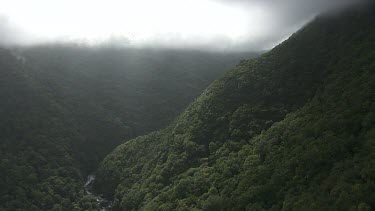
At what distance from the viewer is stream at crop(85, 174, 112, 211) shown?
15082cm

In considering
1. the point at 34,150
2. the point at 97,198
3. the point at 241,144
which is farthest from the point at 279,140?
the point at 34,150

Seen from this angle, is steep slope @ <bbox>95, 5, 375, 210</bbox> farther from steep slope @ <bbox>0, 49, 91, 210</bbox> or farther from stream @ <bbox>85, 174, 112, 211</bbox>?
steep slope @ <bbox>0, 49, 91, 210</bbox>

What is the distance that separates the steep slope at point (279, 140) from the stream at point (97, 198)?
3.42m

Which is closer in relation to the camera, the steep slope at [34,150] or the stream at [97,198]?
the steep slope at [34,150]

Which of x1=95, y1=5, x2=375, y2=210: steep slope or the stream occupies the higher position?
x1=95, y1=5, x2=375, y2=210: steep slope

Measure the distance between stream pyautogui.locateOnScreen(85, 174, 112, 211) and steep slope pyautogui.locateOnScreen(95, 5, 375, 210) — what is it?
3.42 meters

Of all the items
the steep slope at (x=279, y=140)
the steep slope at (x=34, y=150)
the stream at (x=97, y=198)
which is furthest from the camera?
the stream at (x=97, y=198)

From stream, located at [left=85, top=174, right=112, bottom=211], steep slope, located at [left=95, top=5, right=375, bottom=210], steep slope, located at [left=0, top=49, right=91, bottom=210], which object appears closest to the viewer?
steep slope, located at [left=95, top=5, right=375, bottom=210]

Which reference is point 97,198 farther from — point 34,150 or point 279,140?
point 279,140

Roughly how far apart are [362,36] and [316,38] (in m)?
18.7

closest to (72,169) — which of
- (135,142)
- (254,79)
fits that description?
(135,142)

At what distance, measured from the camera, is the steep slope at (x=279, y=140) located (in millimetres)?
78438

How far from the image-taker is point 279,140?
99.6 m

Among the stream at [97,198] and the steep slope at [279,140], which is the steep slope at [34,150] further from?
the steep slope at [279,140]
